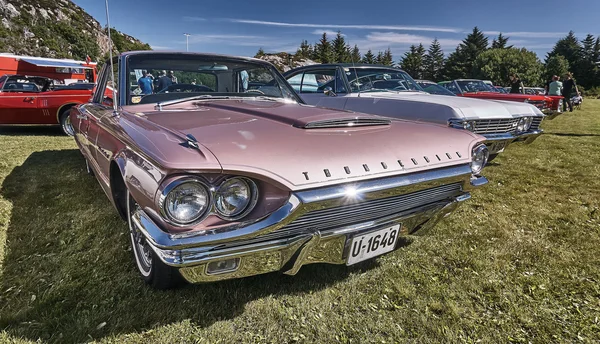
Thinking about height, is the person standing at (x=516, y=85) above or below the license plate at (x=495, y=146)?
above

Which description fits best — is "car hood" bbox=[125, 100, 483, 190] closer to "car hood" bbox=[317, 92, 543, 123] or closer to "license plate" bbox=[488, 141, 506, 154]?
"car hood" bbox=[317, 92, 543, 123]

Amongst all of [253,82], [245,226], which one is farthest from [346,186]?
[253,82]

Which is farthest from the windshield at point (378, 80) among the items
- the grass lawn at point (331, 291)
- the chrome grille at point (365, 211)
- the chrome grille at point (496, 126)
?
the chrome grille at point (365, 211)

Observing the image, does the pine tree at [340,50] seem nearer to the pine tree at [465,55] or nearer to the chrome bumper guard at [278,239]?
the pine tree at [465,55]

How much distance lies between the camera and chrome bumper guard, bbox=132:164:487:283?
1.34 metres

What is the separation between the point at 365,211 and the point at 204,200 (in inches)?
30.3

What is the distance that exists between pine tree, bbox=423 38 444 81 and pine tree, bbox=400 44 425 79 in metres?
1.05

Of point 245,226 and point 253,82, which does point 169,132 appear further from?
point 253,82

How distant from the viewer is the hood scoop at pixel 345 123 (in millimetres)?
1884

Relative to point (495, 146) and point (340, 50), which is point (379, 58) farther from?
point (495, 146)

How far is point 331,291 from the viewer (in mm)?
1993

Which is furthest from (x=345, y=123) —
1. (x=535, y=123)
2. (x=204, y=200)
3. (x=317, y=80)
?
(x=535, y=123)

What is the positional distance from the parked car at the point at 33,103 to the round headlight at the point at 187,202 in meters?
6.95

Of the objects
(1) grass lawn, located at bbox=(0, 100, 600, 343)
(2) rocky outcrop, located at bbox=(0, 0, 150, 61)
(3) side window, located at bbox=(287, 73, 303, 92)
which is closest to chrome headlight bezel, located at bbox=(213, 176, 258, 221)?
(1) grass lawn, located at bbox=(0, 100, 600, 343)
